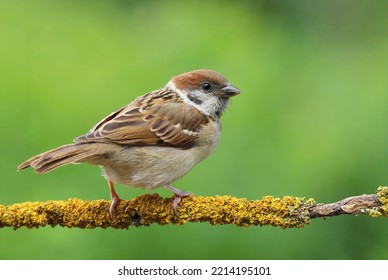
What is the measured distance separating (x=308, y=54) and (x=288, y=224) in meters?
2.95

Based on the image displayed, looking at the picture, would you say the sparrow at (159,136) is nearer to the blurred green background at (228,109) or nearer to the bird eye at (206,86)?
the bird eye at (206,86)

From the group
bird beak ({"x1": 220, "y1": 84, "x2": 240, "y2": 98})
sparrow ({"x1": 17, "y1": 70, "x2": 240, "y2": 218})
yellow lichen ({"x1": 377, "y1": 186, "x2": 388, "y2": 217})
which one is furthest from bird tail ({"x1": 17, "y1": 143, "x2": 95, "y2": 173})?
yellow lichen ({"x1": 377, "y1": 186, "x2": 388, "y2": 217})

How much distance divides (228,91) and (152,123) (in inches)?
16.4

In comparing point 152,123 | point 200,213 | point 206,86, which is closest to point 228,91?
point 206,86

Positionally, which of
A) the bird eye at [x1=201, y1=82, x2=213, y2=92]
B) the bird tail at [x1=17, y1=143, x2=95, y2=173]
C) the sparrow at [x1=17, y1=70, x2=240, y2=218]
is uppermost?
the bird eye at [x1=201, y1=82, x2=213, y2=92]

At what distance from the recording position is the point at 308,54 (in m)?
5.83

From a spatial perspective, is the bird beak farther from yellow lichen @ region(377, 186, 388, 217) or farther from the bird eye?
yellow lichen @ region(377, 186, 388, 217)

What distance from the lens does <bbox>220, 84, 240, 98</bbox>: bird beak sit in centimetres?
381

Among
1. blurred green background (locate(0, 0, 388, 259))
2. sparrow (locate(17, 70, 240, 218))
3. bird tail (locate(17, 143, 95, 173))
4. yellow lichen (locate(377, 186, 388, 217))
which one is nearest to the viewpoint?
yellow lichen (locate(377, 186, 388, 217))

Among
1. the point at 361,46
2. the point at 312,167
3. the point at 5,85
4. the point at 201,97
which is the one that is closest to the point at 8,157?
the point at 5,85

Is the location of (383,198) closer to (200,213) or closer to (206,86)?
(200,213)

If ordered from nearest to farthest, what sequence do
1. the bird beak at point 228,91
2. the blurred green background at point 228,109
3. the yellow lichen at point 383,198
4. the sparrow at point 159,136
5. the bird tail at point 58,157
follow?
1. the yellow lichen at point 383,198
2. the bird tail at point 58,157
3. the sparrow at point 159,136
4. the bird beak at point 228,91
5. the blurred green background at point 228,109

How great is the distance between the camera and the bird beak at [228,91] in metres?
3.81

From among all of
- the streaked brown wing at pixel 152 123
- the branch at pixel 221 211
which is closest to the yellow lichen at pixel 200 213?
the branch at pixel 221 211
